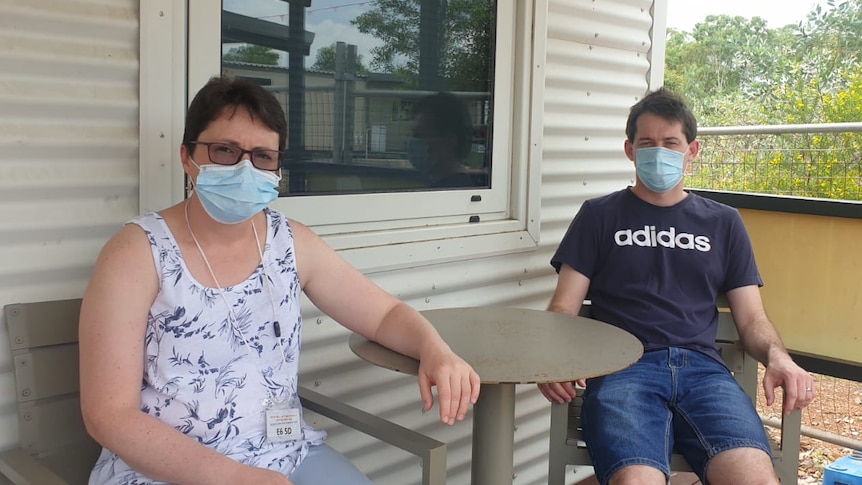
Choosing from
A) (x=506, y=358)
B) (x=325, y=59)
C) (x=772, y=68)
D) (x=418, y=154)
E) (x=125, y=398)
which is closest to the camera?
(x=125, y=398)

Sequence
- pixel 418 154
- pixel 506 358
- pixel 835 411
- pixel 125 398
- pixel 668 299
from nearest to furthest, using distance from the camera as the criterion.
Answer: pixel 125 398, pixel 506 358, pixel 668 299, pixel 418 154, pixel 835 411

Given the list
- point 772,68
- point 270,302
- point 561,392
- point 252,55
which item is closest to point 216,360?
point 270,302

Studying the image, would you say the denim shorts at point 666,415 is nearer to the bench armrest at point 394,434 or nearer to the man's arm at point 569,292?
the man's arm at point 569,292

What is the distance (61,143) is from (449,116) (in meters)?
1.46

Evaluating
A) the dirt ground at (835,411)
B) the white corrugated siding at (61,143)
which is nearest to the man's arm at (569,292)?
the white corrugated siding at (61,143)

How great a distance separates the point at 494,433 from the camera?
211cm

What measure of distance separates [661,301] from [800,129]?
6.98 ft

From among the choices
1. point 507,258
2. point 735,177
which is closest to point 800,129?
point 735,177

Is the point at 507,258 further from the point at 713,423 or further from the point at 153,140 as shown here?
the point at 153,140

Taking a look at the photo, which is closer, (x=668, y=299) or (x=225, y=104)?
(x=225, y=104)

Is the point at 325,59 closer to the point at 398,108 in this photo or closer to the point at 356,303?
the point at 398,108

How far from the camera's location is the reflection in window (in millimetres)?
2436

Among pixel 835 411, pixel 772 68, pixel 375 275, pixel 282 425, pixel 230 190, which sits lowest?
pixel 835 411

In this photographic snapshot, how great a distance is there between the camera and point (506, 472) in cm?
214
